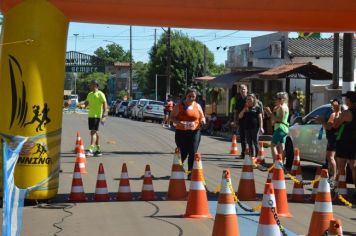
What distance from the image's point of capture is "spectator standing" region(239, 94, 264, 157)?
16.9 meters

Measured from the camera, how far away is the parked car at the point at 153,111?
4666 centimetres

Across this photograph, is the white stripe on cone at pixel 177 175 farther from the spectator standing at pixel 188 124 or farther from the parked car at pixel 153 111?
the parked car at pixel 153 111

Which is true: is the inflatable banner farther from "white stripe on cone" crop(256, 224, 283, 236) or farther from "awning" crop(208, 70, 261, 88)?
"awning" crop(208, 70, 261, 88)

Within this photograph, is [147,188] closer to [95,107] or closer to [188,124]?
[188,124]

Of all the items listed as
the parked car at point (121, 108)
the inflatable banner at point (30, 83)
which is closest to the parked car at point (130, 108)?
the parked car at point (121, 108)

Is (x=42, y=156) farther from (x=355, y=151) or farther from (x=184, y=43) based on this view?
(x=184, y=43)

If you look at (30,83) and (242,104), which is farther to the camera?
(242,104)

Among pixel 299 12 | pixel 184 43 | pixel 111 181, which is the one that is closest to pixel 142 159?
pixel 111 181

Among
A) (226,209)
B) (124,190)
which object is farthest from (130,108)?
(226,209)

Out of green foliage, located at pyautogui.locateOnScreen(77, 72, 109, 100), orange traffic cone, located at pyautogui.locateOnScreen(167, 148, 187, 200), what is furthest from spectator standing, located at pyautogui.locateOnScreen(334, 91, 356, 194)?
green foliage, located at pyautogui.locateOnScreen(77, 72, 109, 100)

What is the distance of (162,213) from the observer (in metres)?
9.96

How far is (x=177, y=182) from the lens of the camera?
36.4 feet

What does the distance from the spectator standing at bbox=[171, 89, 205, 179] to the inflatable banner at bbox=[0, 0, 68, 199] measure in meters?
3.46

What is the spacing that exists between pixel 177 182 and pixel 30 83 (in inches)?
110
